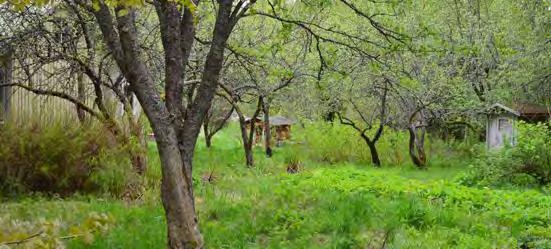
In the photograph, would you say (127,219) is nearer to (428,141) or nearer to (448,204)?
(448,204)

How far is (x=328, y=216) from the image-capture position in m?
7.44

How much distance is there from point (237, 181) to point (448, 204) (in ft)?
15.7

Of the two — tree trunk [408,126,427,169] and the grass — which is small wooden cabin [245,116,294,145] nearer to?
tree trunk [408,126,427,169]

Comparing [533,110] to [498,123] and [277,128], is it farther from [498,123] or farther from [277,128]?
[277,128]

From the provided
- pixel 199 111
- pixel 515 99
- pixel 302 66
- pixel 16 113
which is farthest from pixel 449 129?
pixel 199 111

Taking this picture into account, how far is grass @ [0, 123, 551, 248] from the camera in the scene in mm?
6426

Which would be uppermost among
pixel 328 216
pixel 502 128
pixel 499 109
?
pixel 499 109

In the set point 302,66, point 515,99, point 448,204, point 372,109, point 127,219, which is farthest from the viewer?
point 372,109

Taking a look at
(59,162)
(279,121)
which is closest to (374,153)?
(279,121)

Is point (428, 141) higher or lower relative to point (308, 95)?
lower

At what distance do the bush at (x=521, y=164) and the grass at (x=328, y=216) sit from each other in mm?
3116

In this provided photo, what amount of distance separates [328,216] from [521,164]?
764 cm

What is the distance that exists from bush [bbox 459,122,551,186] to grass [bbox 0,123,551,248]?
3.12 m

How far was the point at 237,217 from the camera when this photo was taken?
7.69 metres
